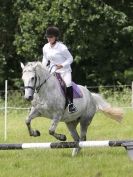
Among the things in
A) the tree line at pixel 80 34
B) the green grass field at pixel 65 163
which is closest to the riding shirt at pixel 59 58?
the green grass field at pixel 65 163

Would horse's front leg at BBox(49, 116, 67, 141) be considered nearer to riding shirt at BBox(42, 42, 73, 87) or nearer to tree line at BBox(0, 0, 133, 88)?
riding shirt at BBox(42, 42, 73, 87)

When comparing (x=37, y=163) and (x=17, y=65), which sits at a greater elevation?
(x=37, y=163)

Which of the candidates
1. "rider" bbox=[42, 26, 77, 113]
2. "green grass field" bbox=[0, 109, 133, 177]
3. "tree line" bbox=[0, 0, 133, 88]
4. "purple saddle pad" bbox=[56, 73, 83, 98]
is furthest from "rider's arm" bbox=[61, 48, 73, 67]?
"tree line" bbox=[0, 0, 133, 88]

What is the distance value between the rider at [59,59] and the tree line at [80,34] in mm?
18588

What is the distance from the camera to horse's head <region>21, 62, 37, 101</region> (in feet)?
33.7

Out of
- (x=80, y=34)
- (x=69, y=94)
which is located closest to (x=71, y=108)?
(x=69, y=94)

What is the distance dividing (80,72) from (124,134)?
17.4 metres

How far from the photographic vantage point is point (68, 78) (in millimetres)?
11461

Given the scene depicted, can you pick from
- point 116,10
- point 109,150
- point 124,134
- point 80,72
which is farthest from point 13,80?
point 109,150

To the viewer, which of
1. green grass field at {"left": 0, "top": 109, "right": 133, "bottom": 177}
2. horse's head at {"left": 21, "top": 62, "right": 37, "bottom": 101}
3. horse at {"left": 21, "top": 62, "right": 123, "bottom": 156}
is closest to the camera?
green grass field at {"left": 0, "top": 109, "right": 133, "bottom": 177}

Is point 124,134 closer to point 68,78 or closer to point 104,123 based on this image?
point 104,123

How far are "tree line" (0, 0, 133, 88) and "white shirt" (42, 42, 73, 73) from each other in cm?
1859

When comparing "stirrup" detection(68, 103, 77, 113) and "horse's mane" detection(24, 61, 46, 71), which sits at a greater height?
"horse's mane" detection(24, 61, 46, 71)

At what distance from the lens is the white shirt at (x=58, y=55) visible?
11.3 meters
